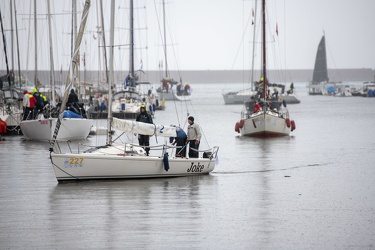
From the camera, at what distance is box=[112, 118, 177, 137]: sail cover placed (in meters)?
23.0

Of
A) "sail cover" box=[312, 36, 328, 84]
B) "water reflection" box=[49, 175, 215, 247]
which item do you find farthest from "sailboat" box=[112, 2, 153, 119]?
"sail cover" box=[312, 36, 328, 84]

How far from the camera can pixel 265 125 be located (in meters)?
40.4

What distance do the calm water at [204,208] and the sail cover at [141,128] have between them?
1466 mm

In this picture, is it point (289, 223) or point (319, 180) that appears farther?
point (319, 180)

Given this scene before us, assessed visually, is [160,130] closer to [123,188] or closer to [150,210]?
[123,188]

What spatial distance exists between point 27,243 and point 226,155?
17574 millimetres

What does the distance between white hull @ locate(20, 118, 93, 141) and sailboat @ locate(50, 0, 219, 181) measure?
490 inches

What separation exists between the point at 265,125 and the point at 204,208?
22442mm

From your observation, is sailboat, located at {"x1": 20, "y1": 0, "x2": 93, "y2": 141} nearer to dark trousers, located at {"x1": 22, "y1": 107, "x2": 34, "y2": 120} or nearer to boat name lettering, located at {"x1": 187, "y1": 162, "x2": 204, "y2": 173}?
dark trousers, located at {"x1": 22, "y1": 107, "x2": 34, "y2": 120}

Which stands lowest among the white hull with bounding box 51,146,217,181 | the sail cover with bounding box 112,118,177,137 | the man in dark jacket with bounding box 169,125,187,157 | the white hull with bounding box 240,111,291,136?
the white hull with bounding box 240,111,291,136

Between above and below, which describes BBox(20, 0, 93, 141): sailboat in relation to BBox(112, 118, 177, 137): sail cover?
below

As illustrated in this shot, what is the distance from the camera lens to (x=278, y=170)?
26578 millimetres

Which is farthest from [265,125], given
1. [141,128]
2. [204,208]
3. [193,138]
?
[204,208]

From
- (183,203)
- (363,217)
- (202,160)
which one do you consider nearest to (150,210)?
(183,203)
